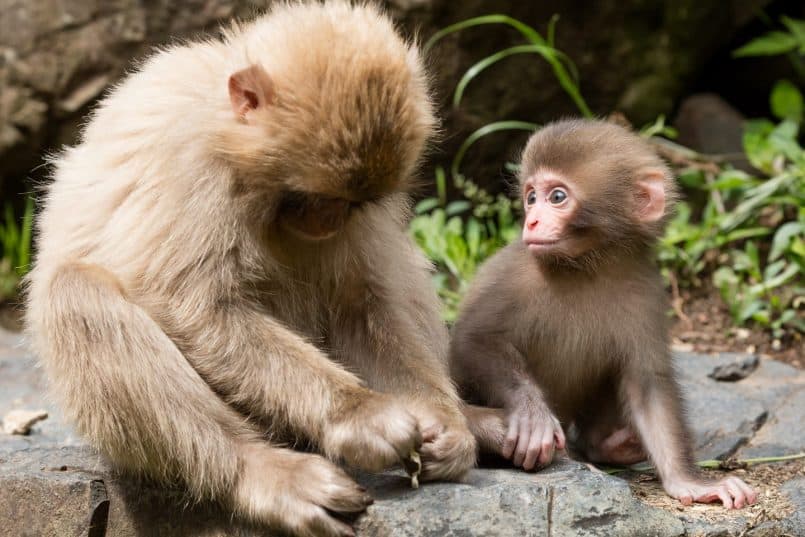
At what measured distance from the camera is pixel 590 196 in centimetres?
536

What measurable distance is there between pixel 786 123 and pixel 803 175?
0.78 m

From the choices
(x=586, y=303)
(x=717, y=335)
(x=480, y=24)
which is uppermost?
(x=480, y=24)

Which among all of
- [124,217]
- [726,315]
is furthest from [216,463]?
[726,315]

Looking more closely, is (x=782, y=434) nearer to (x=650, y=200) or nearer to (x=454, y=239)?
(x=650, y=200)

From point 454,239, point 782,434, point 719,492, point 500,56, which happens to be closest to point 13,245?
point 454,239

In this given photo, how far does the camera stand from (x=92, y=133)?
509cm

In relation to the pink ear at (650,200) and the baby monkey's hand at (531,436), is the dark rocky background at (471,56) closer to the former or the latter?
the pink ear at (650,200)

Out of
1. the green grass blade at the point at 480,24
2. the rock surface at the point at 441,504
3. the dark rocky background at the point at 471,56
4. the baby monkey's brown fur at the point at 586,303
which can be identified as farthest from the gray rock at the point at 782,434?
the dark rocky background at the point at 471,56

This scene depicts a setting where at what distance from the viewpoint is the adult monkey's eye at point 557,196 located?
5398 millimetres

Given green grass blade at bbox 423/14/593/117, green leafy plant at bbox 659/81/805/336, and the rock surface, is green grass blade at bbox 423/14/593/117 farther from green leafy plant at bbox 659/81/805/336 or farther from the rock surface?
the rock surface

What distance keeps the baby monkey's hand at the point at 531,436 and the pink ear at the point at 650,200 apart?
1.14 metres

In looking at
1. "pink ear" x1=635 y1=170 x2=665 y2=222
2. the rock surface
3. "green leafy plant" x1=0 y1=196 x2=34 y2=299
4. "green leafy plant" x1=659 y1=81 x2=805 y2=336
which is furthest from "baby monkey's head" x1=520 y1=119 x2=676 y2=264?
"green leafy plant" x1=0 y1=196 x2=34 y2=299

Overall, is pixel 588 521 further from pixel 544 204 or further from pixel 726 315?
pixel 726 315

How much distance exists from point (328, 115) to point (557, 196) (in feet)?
5.52
